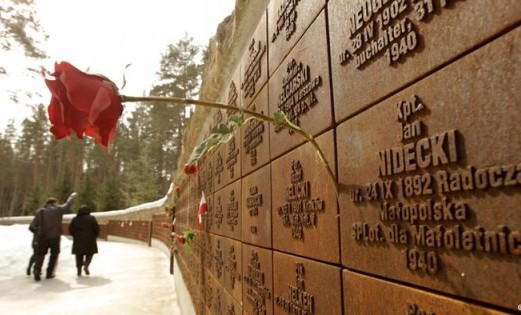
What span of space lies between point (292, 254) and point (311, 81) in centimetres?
65

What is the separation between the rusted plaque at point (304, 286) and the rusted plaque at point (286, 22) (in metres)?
0.83

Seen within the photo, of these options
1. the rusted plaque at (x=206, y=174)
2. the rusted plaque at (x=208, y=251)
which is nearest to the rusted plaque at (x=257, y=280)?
the rusted plaque at (x=208, y=251)

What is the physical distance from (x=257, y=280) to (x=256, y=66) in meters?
1.12

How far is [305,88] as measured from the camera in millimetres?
1367

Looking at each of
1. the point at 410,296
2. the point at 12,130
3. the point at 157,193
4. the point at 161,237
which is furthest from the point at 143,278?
the point at 12,130

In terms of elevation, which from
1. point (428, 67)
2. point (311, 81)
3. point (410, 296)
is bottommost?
point (410, 296)

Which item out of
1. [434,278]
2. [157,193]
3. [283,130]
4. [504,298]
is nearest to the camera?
[504,298]

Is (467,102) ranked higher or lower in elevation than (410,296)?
higher

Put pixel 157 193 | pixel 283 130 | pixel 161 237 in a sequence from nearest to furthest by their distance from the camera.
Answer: pixel 283 130, pixel 161 237, pixel 157 193

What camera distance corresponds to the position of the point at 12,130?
139ft

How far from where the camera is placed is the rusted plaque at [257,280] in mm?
1746

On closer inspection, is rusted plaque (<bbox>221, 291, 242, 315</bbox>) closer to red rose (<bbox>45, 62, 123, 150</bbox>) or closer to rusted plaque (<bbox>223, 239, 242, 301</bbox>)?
rusted plaque (<bbox>223, 239, 242, 301</bbox>)

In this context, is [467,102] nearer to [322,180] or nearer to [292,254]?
[322,180]

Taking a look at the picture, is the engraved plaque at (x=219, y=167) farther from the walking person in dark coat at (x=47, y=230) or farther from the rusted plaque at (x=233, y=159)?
the walking person in dark coat at (x=47, y=230)
